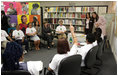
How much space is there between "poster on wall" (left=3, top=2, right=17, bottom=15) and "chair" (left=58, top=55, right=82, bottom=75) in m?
4.28

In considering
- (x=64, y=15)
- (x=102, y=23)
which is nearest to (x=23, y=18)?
(x=64, y=15)

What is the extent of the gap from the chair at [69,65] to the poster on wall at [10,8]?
428 centimetres

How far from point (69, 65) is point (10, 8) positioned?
14.3 ft

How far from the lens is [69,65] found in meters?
1.60

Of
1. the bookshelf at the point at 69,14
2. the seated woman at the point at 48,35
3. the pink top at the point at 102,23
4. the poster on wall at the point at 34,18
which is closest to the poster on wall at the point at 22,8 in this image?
the poster on wall at the point at 34,18

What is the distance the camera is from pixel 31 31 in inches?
180

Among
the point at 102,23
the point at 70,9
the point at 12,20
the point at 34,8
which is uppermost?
the point at 70,9

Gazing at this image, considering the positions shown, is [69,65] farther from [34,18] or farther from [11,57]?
[34,18]

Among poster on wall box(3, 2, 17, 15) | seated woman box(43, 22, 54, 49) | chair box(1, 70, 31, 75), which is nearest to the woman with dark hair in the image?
chair box(1, 70, 31, 75)

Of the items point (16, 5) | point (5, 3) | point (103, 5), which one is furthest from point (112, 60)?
point (5, 3)

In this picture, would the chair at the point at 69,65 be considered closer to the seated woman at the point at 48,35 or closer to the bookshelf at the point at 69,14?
the seated woman at the point at 48,35

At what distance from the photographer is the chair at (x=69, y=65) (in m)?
1.54

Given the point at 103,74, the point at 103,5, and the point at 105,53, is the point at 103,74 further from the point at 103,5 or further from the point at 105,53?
the point at 103,5

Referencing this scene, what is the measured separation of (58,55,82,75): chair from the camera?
1.54 meters
